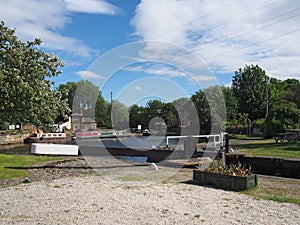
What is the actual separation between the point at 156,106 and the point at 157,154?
4.75 meters

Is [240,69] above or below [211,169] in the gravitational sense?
above

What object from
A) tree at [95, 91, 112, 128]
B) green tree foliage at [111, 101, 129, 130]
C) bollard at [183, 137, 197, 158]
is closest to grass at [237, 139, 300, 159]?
bollard at [183, 137, 197, 158]

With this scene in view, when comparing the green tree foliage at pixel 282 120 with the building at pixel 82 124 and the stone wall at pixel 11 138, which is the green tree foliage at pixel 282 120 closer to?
the building at pixel 82 124

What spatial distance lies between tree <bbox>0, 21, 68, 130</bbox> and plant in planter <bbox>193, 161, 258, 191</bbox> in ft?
24.0

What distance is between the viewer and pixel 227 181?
9508 mm

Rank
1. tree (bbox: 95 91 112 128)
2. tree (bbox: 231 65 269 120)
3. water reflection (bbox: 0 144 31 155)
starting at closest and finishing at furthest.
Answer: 1. tree (bbox: 95 91 112 128)
2. water reflection (bbox: 0 144 31 155)
3. tree (bbox: 231 65 269 120)

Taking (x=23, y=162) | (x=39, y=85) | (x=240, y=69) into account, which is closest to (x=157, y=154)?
(x=23, y=162)

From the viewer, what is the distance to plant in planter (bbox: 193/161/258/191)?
9.21m

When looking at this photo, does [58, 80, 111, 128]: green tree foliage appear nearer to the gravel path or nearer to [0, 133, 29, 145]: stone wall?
the gravel path

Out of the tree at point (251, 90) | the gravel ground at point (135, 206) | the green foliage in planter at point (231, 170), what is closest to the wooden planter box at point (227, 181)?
the green foliage in planter at point (231, 170)

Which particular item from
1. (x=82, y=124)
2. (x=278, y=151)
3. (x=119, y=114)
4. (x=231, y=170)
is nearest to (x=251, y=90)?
(x=82, y=124)

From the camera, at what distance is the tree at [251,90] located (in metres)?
65.6

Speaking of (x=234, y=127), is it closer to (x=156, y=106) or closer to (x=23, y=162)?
(x=156, y=106)

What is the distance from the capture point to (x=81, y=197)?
28.1 ft
